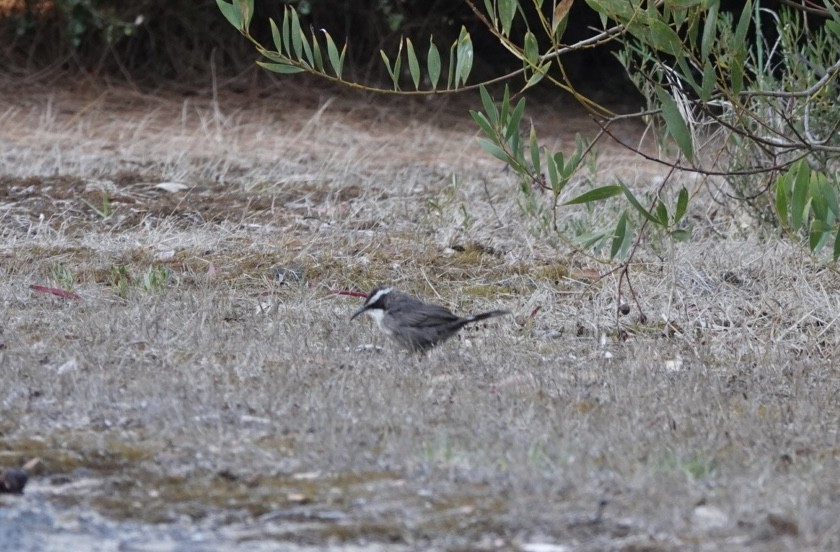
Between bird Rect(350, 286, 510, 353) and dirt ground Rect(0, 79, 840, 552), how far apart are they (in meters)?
0.08

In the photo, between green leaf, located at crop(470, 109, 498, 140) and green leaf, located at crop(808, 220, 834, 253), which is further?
green leaf, located at crop(470, 109, 498, 140)

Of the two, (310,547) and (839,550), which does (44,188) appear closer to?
(310,547)

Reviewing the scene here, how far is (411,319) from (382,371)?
573mm

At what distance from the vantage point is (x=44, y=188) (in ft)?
31.6

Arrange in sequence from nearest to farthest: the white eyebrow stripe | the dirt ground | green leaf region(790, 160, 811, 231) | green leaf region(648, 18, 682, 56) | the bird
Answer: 1. the dirt ground
2. green leaf region(648, 18, 682, 56)
3. green leaf region(790, 160, 811, 231)
4. the bird
5. the white eyebrow stripe

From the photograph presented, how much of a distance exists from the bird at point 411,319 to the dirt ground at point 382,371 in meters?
0.08

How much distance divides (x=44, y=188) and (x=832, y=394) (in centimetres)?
623

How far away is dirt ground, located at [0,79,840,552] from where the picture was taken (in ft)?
13.1

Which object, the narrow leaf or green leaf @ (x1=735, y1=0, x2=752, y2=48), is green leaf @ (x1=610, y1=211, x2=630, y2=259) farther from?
green leaf @ (x1=735, y1=0, x2=752, y2=48)

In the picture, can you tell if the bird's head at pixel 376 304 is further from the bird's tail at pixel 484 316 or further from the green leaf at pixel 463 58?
the green leaf at pixel 463 58

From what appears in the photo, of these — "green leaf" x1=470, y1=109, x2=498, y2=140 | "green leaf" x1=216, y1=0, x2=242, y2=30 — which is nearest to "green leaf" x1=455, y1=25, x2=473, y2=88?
"green leaf" x1=470, y1=109, x2=498, y2=140

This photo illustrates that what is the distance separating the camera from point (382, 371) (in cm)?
570

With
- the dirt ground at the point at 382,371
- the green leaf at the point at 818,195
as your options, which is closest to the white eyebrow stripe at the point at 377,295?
the dirt ground at the point at 382,371

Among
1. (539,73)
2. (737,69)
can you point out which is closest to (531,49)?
(539,73)
